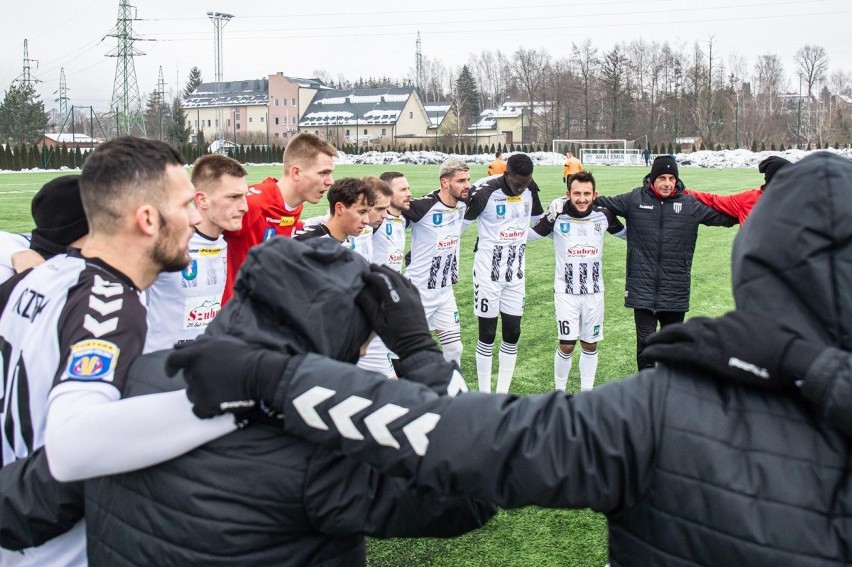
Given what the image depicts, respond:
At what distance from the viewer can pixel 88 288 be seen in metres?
2.19

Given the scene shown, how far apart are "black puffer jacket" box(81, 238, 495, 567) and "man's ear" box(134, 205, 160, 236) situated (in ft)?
2.36

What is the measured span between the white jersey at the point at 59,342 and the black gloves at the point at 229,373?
44 centimetres

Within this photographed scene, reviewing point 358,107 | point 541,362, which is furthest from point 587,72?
point 541,362

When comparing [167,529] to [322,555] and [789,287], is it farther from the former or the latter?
[789,287]

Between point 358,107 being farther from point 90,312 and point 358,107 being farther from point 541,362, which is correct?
point 90,312

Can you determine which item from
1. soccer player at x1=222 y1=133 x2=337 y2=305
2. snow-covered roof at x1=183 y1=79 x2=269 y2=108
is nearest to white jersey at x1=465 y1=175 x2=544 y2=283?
soccer player at x1=222 y1=133 x2=337 y2=305

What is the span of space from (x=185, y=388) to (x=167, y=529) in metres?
0.31

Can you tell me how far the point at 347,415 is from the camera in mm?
1527

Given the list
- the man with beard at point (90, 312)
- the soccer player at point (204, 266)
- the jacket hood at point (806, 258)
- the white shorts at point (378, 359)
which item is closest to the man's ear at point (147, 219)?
the man with beard at point (90, 312)

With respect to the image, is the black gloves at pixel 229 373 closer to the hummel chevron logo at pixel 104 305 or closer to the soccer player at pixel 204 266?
the hummel chevron logo at pixel 104 305

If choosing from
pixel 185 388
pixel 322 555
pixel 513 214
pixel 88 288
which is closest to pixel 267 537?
pixel 322 555

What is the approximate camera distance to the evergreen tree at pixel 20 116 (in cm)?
7256

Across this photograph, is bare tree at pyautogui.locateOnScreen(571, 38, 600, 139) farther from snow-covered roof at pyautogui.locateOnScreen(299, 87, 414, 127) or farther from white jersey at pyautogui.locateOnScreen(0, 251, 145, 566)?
white jersey at pyautogui.locateOnScreen(0, 251, 145, 566)

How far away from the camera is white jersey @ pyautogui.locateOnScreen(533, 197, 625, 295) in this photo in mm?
7621
